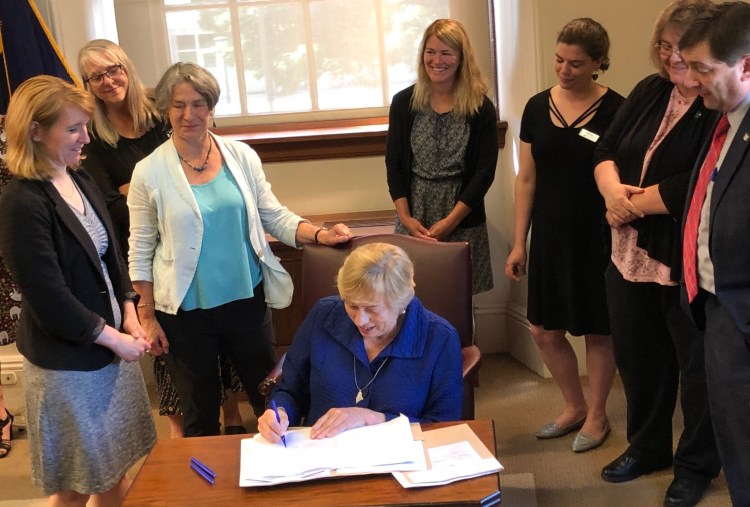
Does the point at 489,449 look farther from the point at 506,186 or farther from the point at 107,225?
the point at 506,186

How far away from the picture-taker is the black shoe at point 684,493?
2441 mm

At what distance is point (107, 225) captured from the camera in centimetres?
217

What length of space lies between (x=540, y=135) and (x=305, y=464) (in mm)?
1545

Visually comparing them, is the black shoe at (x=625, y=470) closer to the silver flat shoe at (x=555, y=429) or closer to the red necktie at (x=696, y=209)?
the silver flat shoe at (x=555, y=429)

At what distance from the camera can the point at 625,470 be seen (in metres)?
2.64

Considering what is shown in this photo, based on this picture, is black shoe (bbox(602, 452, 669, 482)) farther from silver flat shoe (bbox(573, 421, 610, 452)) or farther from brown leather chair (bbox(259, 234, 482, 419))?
brown leather chair (bbox(259, 234, 482, 419))

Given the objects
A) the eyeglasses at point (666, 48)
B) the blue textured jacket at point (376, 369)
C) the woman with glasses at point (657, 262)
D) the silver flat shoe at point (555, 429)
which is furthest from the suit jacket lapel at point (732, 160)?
the silver flat shoe at point (555, 429)

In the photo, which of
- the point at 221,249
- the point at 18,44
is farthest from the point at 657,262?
the point at 18,44

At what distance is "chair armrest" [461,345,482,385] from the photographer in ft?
6.81

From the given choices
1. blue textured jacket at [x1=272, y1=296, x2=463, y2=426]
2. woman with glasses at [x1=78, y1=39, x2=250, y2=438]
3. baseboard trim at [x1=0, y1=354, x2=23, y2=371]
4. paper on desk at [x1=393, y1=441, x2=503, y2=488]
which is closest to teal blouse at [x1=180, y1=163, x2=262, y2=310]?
blue textured jacket at [x1=272, y1=296, x2=463, y2=426]

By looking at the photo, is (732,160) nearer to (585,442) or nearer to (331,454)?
(331,454)

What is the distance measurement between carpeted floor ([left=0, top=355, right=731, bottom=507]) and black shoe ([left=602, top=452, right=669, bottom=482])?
0.8 inches

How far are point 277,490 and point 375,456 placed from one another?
20cm

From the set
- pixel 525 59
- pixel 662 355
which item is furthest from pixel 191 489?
pixel 525 59
